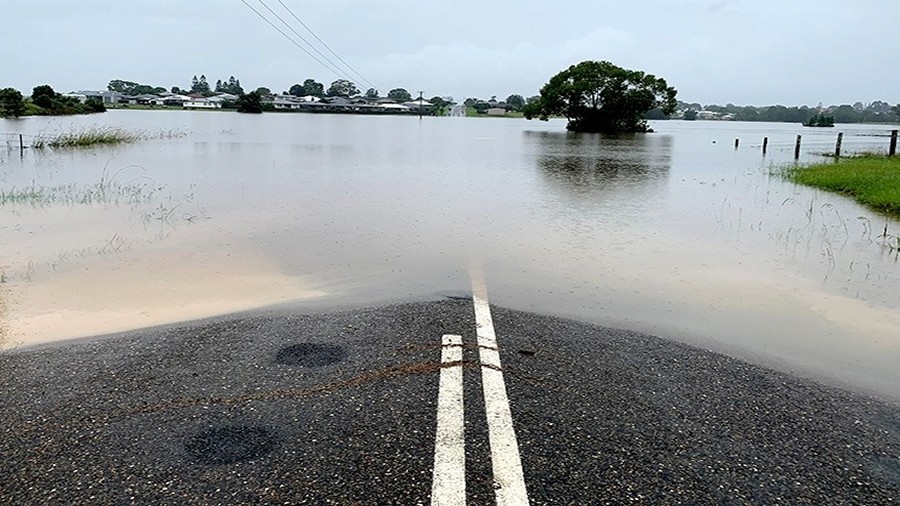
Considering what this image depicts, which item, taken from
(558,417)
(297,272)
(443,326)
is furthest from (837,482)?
(297,272)

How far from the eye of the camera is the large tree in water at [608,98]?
66.6 meters

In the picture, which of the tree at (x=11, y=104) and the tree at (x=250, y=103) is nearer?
the tree at (x=11, y=104)

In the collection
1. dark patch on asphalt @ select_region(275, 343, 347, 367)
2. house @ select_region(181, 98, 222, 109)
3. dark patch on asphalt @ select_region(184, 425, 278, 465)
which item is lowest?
dark patch on asphalt @ select_region(275, 343, 347, 367)

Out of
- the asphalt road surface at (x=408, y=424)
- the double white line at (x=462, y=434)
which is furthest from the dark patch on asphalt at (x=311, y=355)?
the double white line at (x=462, y=434)

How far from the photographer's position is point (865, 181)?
629 inches

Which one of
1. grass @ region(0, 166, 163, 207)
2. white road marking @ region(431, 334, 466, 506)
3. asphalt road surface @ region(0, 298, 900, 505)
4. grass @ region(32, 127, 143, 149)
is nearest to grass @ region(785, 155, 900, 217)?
asphalt road surface @ region(0, 298, 900, 505)

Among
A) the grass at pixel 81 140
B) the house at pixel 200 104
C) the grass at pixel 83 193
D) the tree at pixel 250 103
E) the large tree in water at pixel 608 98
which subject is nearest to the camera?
the grass at pixel 83 193

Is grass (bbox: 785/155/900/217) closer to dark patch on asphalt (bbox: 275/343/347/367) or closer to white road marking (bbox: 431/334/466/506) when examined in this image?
white road marking (bbox: 431/334/466/506)

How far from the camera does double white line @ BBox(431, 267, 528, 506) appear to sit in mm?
2650

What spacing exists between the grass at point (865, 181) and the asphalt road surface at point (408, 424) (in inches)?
436

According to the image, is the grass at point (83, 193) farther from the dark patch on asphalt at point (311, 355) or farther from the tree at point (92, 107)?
the tree at point (92, 107)

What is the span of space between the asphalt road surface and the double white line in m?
0.02

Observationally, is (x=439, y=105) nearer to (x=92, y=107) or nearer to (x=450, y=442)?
(x=92, y=107)

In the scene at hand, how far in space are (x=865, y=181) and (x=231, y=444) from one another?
17.4 metres
